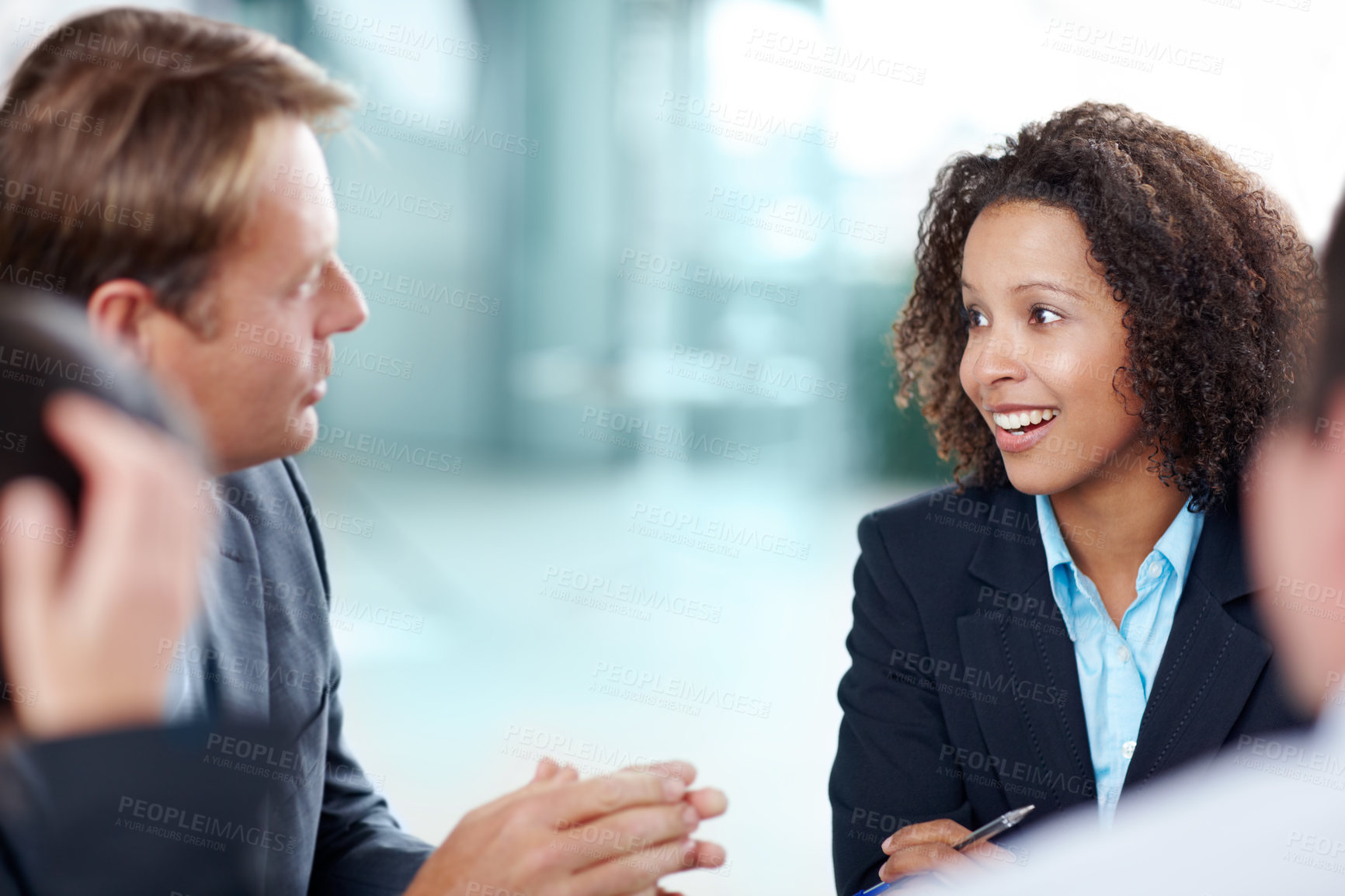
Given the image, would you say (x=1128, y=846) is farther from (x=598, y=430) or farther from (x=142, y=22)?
(x=598, y=430)

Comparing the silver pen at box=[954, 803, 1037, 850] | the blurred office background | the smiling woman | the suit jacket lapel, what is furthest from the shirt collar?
the blurred office background

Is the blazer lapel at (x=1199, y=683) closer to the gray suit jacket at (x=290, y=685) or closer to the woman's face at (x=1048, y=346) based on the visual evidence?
the woman's face at (x=1048, y=346)

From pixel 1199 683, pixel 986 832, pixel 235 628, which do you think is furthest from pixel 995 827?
pixel 235 628

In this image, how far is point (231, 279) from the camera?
102 centimetres

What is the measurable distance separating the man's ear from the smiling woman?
996mm

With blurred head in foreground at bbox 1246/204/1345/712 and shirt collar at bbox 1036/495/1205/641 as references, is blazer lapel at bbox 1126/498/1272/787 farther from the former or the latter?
blurred head in foreground at bbox 1246/204/1345/712

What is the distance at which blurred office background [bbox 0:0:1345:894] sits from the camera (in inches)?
166

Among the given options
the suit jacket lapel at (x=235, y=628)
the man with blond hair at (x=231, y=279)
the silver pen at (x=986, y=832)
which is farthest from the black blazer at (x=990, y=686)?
the suit jacket lapel at (x=235, y=628)

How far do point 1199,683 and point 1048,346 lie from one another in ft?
1.50

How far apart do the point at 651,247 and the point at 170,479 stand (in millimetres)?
7147

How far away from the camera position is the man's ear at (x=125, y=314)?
96 cm

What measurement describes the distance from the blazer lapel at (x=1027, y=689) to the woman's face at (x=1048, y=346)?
150 millimetres

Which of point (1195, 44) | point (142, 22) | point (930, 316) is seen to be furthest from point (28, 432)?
point (1195, 44)

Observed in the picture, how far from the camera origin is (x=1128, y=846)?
522mm
